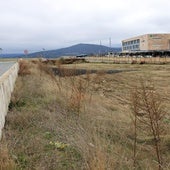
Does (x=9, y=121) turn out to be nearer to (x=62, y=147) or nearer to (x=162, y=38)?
(x=62, y=147)

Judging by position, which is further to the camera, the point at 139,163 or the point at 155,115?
the point at 139,163

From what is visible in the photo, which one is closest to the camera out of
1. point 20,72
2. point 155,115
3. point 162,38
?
point 155,115

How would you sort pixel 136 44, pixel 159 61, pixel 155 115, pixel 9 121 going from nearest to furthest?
pixel 155 115
pixel 9 121
pixel 159 61
pixel 136 44

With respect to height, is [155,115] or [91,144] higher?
[155,115]

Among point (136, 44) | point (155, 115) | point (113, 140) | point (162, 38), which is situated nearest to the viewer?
point (155, 115)

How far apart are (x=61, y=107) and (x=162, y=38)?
105 metres

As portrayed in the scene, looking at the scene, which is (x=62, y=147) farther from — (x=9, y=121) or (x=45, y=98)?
(x=45, y=98)

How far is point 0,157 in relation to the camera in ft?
17.7

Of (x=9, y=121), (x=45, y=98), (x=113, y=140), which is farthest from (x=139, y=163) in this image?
(x=45, y=98)

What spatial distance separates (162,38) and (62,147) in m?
109

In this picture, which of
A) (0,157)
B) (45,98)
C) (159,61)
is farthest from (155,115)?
(159,61)

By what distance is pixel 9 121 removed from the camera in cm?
872

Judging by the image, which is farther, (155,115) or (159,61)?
(159,61)

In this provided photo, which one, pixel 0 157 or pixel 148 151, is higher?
pixel 0 157
